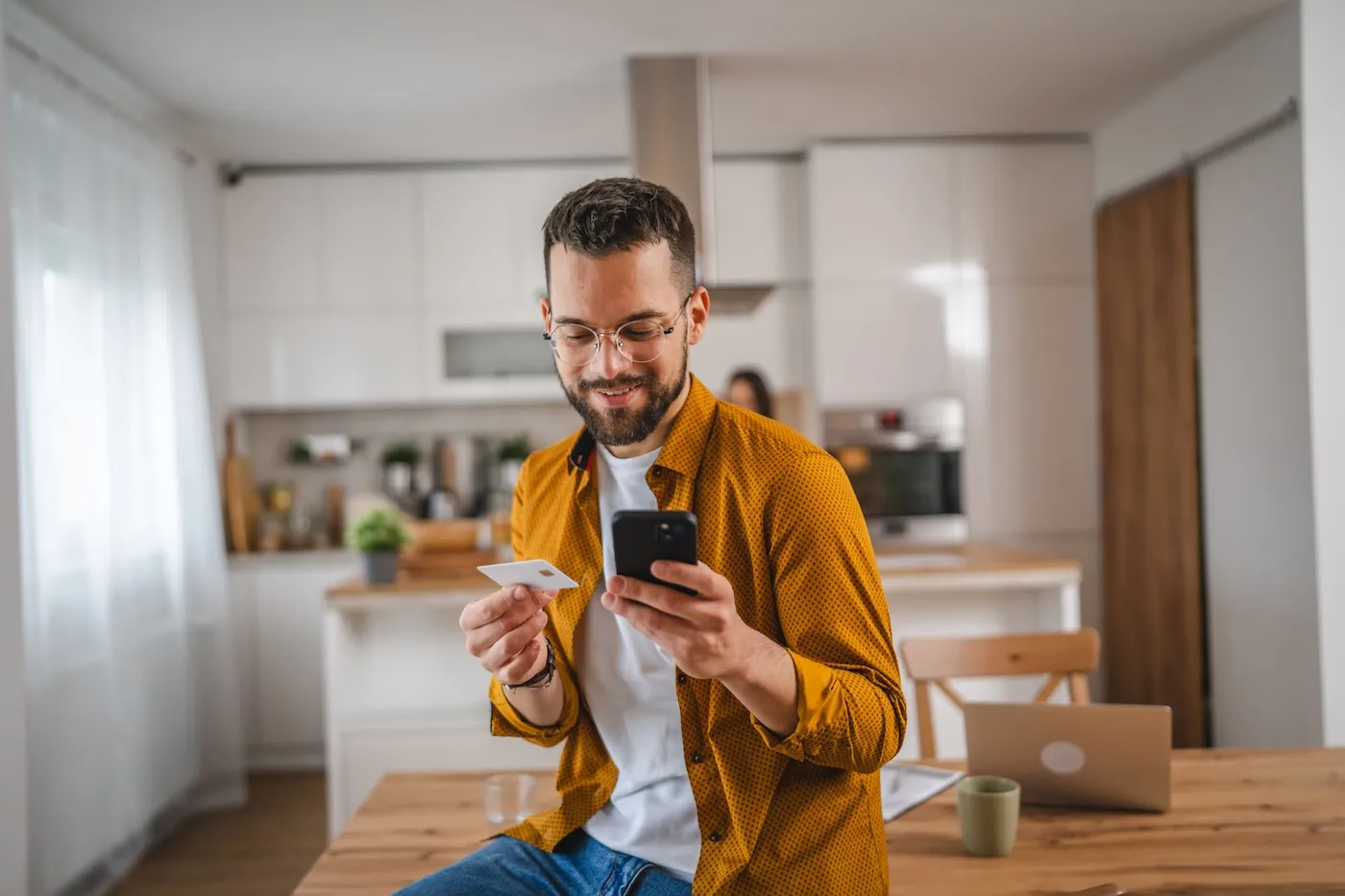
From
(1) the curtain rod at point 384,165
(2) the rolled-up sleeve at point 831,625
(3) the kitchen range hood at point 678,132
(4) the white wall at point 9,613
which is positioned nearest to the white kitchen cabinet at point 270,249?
(1) the curtain rod at point 384,165

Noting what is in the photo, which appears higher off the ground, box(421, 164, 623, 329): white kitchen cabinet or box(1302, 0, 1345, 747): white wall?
box(421, 164, 623, 329): white kitchen cabinet

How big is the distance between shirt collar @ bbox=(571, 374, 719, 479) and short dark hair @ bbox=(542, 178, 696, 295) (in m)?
0.14

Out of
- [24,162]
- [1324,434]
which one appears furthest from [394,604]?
[1324,434]

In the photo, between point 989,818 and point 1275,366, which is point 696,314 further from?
point 1275,366

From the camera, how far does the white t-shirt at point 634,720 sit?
4.00 ft

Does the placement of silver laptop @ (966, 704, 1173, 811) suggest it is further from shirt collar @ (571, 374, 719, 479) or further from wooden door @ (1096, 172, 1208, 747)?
wooden door @ (1096, 172, 1208, 747)

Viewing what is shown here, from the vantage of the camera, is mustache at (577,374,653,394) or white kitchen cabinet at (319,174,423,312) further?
white kitchen cabinet at (319,174,423,312)

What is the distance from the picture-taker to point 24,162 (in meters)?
2.99


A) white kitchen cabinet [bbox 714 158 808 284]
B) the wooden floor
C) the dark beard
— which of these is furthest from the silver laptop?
white kitchen cabinet [bbox 714 158 808 284]

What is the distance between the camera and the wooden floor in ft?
10.7

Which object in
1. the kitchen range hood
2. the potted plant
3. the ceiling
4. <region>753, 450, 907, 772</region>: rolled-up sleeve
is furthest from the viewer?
the kitchen range hood

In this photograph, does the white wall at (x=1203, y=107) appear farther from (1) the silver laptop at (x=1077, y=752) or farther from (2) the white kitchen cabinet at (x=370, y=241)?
(2) the white kitchen cabinet at (x=370, y=241)

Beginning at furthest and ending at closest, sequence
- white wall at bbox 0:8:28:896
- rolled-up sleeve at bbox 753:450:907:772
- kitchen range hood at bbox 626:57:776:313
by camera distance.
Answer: kitchen range hood at bbox 626:57:776:313 → white wall at bbox 0:8:28:896 → rolled-up sleeve at bbox 753:450:907:772

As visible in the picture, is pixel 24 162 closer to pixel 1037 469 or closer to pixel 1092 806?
pixel 1092 806
